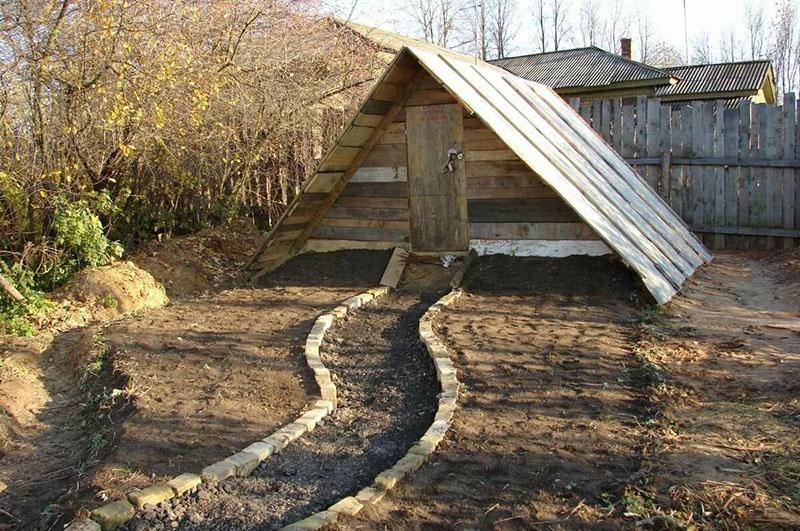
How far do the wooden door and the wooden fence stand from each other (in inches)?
204

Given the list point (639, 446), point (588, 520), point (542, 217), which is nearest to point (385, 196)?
point (542, 217)

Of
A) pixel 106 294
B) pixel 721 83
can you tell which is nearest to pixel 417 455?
pixel 106 294

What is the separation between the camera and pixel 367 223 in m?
9.60

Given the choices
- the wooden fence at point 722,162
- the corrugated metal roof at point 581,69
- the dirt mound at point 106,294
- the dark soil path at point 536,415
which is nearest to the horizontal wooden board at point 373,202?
the dark soil path at point 536,415

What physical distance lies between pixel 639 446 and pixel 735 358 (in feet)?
6.87

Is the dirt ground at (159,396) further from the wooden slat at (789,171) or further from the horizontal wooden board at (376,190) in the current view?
the wooden slat at (789,171)

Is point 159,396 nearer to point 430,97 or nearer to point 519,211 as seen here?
point 519,211

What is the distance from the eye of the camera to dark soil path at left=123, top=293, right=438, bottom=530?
12.0 feet

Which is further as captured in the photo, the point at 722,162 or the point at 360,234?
the point at 722,162

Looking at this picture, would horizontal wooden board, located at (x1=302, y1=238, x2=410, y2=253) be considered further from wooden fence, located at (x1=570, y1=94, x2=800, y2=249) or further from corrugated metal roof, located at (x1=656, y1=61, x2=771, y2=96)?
corrugated metal roof, located at (x1=656, y1=61, x2=771, y2=96)

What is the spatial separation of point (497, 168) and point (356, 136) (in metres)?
1.80

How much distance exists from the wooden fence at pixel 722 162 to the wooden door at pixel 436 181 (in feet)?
17.0

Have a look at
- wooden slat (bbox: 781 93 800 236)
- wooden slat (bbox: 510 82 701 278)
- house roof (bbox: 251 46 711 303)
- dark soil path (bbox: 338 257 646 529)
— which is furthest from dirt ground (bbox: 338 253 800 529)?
wooden slat (bbox: 781 93 800 236)

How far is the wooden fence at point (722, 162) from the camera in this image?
11469mm
